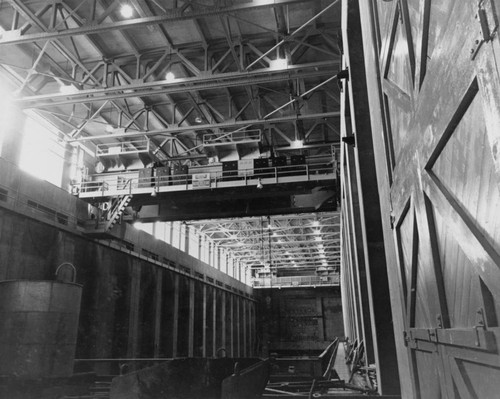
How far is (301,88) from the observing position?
1936 centimetres

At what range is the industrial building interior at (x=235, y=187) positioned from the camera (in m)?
1.91

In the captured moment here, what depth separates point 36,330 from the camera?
30.3 feet

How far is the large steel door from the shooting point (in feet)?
4.81

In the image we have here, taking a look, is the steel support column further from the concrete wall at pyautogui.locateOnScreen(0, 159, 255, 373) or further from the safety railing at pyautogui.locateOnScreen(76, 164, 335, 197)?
the safety railing at pyautogui.locateOnScreen(76, 164, 335, 197)

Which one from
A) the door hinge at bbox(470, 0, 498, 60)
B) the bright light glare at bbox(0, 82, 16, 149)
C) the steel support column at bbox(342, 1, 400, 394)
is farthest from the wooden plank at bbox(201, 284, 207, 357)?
the door hinge at bbox(470, 0, 498, 60)

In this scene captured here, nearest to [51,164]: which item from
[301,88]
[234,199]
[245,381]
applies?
[234,199]

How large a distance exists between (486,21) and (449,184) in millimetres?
854

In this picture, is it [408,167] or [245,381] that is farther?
[245,381]

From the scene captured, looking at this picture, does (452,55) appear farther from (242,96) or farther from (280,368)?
(242,96)

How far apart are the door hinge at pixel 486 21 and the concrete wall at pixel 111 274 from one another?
13386 millimetres

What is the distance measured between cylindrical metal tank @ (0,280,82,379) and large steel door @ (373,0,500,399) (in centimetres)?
839

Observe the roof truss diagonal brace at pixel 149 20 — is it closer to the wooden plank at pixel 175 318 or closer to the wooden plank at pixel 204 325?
the wooden plank at pixel 175 318

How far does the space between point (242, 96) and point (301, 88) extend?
9.66 ft

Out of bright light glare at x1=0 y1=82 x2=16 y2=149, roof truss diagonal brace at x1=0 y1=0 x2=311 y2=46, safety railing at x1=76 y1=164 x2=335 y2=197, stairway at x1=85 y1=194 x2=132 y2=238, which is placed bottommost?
stairway at x1=85 y1=194 x2=132 y2=238
